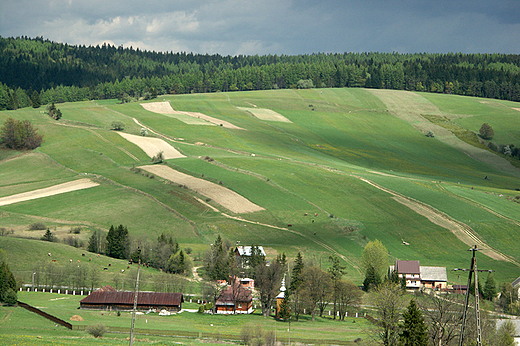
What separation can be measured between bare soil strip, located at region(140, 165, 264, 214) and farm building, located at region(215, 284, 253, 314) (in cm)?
3402

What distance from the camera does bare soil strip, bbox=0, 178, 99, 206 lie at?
119000 mm

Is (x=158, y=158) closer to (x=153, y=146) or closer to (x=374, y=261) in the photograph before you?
(x=153, y=146)

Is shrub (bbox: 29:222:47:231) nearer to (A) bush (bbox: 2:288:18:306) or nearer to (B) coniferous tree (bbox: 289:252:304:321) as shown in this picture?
Answer: (A) bush (bbox: 2:288:18:306)

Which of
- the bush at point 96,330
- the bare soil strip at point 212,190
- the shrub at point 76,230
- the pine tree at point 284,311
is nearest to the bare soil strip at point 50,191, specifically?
the bare soil strip at point 212,190

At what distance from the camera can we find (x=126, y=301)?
72812 mm

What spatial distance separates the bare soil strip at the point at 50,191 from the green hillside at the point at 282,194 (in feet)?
7.31

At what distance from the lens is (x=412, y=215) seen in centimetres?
11788

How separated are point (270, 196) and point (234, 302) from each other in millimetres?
45959

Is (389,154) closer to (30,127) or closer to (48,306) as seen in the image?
(30,127)

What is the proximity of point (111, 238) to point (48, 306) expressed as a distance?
104 ft

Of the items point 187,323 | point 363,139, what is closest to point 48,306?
point 187,323

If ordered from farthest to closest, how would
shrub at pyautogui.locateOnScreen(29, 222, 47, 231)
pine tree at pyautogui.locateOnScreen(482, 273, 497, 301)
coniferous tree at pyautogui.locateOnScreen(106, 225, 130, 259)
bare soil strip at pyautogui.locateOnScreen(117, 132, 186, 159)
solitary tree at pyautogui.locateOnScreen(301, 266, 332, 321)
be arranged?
1. bare soil strip at pyautogui.locateOnScreen(117, 132, 186, 159)
2. shrub at pyautogui.locateOnScreen(29, 222, 47, 231)
3. coniferous tree at pyautogui.locateOnScreen(106, 225, 130, 259)
4. pine tree at pyautogui.locateOnScreen(482, 273, 497, 301)
5. solitary tree at pyautogui.locateOnScreen(301, 266, 332, 321)

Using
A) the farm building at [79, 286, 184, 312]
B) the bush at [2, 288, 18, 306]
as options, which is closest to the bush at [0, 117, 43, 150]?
the farm building at [79, 286, 184, 312]

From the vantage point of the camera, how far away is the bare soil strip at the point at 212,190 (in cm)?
11700
